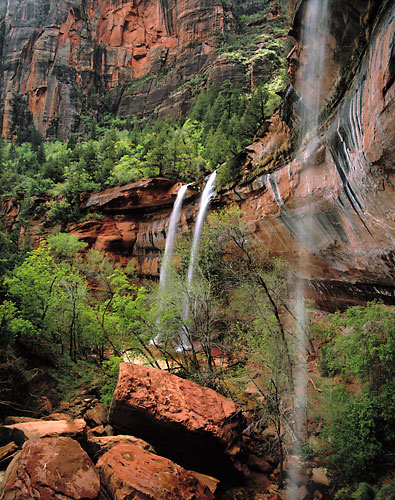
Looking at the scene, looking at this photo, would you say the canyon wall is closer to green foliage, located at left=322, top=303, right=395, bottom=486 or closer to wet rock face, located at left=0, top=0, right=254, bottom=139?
green foliage, located at left=322, top=303, right=395, bottom=486

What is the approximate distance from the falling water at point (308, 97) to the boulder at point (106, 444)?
5.18 m

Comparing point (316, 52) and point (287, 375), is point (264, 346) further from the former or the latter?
point (316, 52)

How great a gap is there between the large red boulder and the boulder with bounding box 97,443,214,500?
0.96 metres

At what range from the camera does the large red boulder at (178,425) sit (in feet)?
28.8

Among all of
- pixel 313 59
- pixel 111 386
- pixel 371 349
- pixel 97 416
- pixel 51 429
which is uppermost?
pixel 313 59

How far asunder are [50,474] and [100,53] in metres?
85.0

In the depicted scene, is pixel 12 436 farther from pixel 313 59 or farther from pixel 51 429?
pixel 313 59

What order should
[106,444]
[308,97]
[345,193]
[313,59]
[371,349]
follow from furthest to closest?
[308,97] < [313,59] < [345,193] < [371,349] < [106,444]

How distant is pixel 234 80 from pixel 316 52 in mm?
45155

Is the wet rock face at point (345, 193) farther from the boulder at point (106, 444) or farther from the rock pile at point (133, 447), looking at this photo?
the boulder at point (106, 444)

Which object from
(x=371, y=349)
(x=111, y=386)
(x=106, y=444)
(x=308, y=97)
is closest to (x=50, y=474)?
(x=106, y=444)

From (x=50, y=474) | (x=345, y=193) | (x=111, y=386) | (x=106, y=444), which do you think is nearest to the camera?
(x=50, y=474)

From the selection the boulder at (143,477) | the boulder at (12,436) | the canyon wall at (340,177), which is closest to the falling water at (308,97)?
the canyon wall at (340,177)

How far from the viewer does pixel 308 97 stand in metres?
14.1
